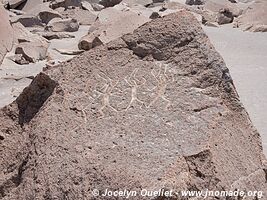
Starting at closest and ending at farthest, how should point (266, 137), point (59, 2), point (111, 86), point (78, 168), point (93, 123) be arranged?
point (78, 168) < point (93, 123) < point (111, 86) < point (266, 137) < point (59, 2)

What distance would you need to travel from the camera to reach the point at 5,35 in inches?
291

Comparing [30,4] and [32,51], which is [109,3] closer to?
[30,4]

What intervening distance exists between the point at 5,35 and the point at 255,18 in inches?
149

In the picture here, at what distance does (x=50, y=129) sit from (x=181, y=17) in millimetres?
873

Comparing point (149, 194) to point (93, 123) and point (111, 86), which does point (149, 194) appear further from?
point (111, 86)

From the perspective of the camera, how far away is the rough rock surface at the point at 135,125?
2.49 meters

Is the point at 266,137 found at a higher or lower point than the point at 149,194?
lower

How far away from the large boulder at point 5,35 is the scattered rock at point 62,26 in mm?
1082

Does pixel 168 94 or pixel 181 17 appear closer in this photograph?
pixel 168 94

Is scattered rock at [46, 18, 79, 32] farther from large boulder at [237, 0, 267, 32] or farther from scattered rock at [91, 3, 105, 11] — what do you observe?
large boulder at [237, 0, 267, 32]

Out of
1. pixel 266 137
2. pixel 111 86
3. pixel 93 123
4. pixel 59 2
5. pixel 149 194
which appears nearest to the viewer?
pixel 149 194

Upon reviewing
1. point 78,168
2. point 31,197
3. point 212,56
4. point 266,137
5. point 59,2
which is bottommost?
point 59,2

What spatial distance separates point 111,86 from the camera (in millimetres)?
2928

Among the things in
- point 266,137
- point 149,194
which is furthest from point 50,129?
point 266,137
